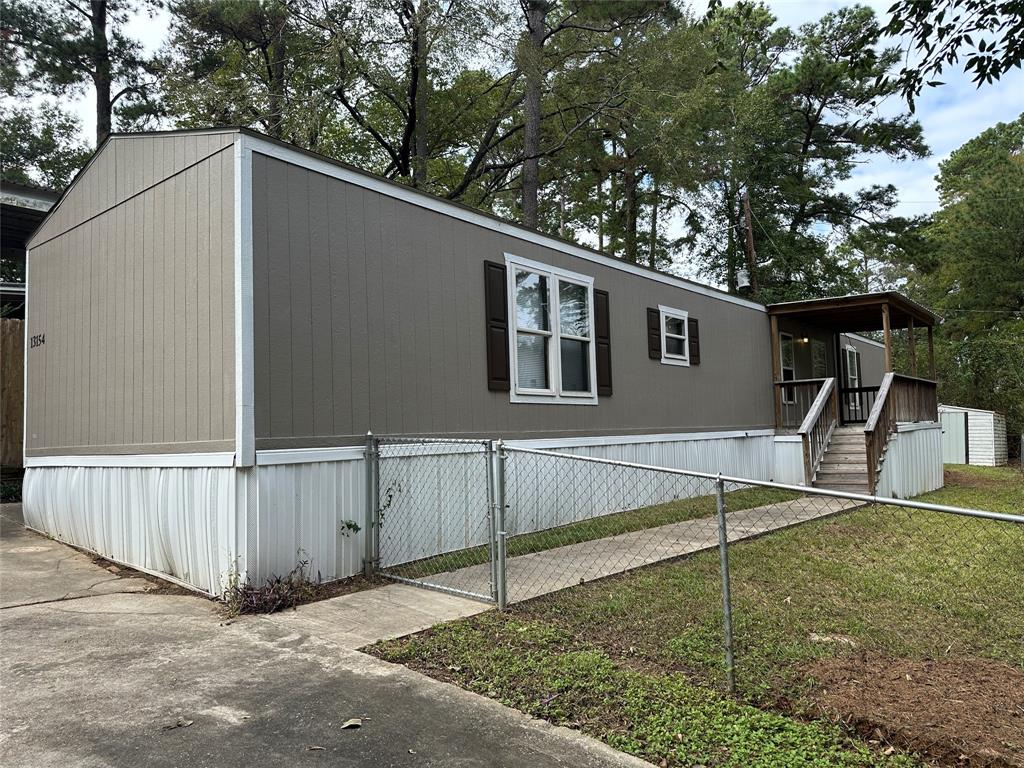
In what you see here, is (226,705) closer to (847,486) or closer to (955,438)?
(847,486)

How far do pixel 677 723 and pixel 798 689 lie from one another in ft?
2.40

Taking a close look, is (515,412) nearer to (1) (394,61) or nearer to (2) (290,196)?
(2) (290,196)

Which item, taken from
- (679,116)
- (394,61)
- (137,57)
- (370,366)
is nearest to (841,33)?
(679,116)

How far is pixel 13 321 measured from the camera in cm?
978

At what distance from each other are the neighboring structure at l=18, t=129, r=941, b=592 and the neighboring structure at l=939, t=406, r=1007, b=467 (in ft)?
39.9

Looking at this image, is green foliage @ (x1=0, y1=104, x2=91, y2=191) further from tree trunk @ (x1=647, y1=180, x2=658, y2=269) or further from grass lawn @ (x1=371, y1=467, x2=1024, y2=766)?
grass lawn @ (x1=371, y1=467, x2=1024, y2=766)

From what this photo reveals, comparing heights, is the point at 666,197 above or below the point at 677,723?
above

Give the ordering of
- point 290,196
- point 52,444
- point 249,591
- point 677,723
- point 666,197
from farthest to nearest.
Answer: point 666,197
point 52,444
point 290,196
point 249,591
point 677,723

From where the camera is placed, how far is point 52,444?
7.44 meters

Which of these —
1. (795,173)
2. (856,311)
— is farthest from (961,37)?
(795,173)

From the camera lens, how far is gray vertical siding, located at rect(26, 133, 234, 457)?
16.8ft

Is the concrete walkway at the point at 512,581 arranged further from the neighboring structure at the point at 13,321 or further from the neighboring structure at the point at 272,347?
the neighboring structure at the point at 13,321

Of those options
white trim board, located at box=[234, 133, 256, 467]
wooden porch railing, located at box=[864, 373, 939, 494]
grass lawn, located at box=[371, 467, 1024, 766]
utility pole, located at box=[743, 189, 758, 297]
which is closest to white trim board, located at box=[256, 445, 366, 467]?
white trim board, located at box=[234, 133, 256, 467]

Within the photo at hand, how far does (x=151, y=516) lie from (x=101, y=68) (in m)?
13.8
